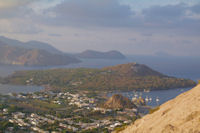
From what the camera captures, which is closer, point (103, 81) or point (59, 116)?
point (59, 116)

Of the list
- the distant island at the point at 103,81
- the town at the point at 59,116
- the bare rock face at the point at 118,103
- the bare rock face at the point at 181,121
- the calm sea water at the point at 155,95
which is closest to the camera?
the bare rock face at the point at 181,121

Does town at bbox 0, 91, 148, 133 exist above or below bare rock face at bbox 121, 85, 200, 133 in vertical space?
below

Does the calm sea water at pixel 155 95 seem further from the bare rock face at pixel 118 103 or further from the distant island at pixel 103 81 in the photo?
the bare rock face at pixel 118 103

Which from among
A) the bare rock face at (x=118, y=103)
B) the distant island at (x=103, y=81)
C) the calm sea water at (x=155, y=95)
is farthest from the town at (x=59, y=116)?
the distant island at (x=103, y=81)

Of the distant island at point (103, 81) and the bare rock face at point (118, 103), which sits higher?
the distant island at point (103, 81)

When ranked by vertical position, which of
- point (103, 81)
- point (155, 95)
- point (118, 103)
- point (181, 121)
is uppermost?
point (181, 121)

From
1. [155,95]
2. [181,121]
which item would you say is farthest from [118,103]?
[181,121]

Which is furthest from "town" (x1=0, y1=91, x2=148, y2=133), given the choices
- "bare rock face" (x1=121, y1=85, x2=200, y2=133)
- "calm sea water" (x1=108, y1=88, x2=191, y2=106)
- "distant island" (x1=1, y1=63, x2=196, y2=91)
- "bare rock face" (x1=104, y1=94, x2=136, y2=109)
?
"distant island" (x1=1, y1=63, x2=196, y2=91)

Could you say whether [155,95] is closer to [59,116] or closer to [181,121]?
[59,116]

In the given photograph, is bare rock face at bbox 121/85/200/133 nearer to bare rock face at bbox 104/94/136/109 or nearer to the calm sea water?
bare rock face at bbox 104/94/136/109

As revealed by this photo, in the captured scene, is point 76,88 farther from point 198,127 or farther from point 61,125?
point 198,127

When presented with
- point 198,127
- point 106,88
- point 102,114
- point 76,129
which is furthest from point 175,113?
point 106,88
